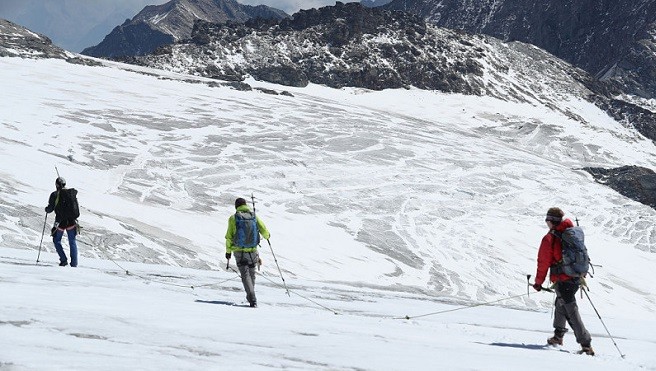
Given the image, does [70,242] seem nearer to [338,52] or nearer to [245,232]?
[245,232]

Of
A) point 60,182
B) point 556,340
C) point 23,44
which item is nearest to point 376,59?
point 23,44

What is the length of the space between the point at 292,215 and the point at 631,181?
40.2 meters

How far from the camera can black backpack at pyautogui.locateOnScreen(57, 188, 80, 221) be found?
14664mm

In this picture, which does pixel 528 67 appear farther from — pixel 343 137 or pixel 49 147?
pixel 49 147

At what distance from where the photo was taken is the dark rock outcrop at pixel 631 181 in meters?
60.9

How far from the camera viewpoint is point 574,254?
30.4 feet

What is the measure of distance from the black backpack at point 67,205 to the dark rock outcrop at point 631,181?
179ft

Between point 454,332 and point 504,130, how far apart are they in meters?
76.9

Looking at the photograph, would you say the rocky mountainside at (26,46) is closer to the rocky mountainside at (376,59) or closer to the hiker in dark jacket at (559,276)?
the rocky mountainside at (376,59)

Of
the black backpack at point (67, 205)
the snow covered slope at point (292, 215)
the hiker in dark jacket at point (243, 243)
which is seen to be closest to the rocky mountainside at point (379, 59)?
the snow covered slope at point (292, 215)

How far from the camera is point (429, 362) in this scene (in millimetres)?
7887

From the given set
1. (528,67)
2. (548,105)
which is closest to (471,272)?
(548,105)

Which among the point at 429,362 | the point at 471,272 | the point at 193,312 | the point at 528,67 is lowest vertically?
the point at 471,272

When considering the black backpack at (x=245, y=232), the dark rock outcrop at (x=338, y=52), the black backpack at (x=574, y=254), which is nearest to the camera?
the black backpack at (x=574, y=254)
